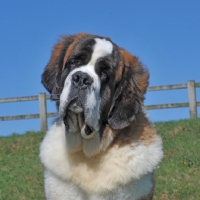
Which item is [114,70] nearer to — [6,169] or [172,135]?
[6,169]

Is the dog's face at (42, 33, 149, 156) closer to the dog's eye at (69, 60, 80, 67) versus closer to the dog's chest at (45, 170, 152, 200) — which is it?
the dog's eye at (69, 60, 80, 67)

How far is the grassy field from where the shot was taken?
7332mm

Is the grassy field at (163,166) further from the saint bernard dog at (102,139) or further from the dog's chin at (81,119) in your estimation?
the dog's chin at (81,119)

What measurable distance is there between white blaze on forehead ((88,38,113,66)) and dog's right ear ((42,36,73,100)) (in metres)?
0.39

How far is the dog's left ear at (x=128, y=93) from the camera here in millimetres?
4070

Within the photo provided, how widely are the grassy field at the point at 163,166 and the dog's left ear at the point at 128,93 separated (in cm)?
301

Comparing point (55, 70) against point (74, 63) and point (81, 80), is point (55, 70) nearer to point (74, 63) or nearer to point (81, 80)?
point (74, 63)

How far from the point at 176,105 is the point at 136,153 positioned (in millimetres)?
9878

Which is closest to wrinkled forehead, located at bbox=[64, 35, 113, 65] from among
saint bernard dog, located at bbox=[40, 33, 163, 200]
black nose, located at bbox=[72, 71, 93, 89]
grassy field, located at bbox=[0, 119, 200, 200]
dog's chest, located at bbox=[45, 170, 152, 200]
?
saint bernard dog, located at bbox=[40, 33, 163, 200]

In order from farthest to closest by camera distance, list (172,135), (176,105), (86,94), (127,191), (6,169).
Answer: (176,105)
(172,135)
(6,169)
(127,191)
(86,94)

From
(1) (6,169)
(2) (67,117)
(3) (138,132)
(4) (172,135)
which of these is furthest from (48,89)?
(4) (172,135)

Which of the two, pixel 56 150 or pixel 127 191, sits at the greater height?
pixel 56 150

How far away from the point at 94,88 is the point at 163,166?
4857 mm

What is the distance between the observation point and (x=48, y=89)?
170 inches
